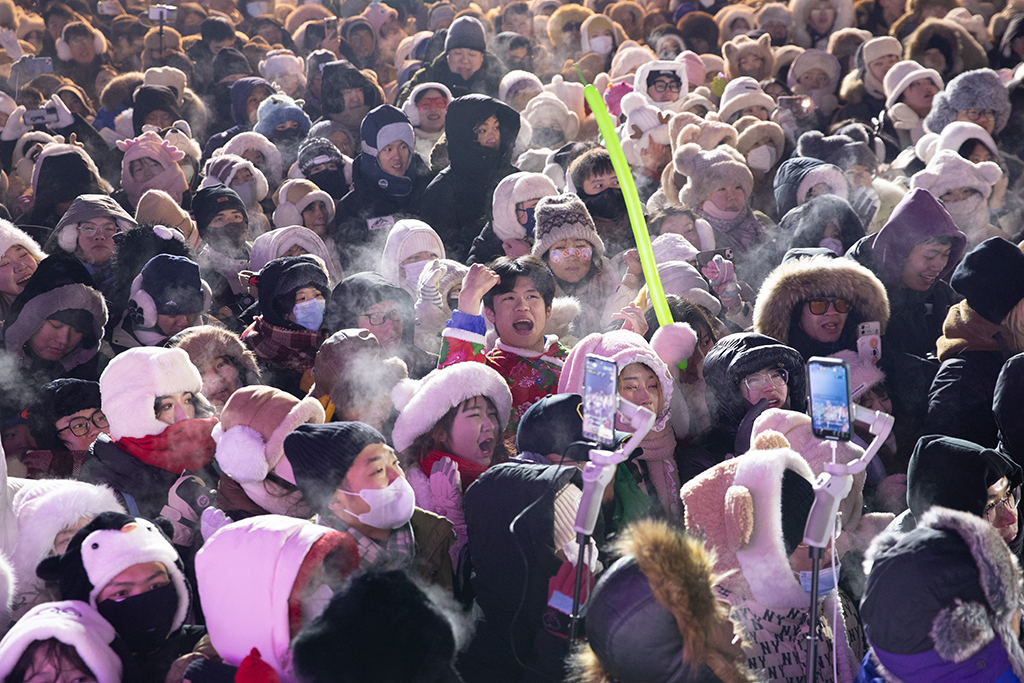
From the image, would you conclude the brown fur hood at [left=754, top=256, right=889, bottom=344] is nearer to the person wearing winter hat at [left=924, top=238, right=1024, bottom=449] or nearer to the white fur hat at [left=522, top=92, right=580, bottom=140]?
the person wearing winter hat at [left=924, top=238, right=1024, bottom=449]

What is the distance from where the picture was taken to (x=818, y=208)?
5.28m

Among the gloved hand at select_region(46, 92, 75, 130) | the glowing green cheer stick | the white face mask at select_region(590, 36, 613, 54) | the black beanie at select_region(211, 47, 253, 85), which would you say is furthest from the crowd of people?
the white face mask at select_region(590, 36, 613, 54)

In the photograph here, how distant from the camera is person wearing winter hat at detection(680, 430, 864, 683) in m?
2.44

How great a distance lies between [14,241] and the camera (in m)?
4.70

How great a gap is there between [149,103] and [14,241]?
3.29 metres

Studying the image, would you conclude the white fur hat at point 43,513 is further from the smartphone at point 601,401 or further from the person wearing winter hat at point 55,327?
the smartphone at point 601,401

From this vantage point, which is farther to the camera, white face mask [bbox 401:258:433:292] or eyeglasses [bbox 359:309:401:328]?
white face mask [bbox 401:258:433:292]

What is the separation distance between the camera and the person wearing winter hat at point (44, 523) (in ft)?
8.91

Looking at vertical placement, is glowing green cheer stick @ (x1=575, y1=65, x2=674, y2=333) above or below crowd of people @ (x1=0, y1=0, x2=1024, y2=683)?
above

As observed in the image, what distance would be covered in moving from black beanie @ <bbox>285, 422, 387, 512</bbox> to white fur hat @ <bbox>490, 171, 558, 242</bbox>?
9.49 feet

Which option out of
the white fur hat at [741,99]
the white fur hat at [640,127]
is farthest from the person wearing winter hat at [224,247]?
the white fur hat at [741,99]

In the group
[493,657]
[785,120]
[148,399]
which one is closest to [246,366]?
[148,399]

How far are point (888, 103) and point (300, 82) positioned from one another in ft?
18.5

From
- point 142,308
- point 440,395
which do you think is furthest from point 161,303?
point 440,395
